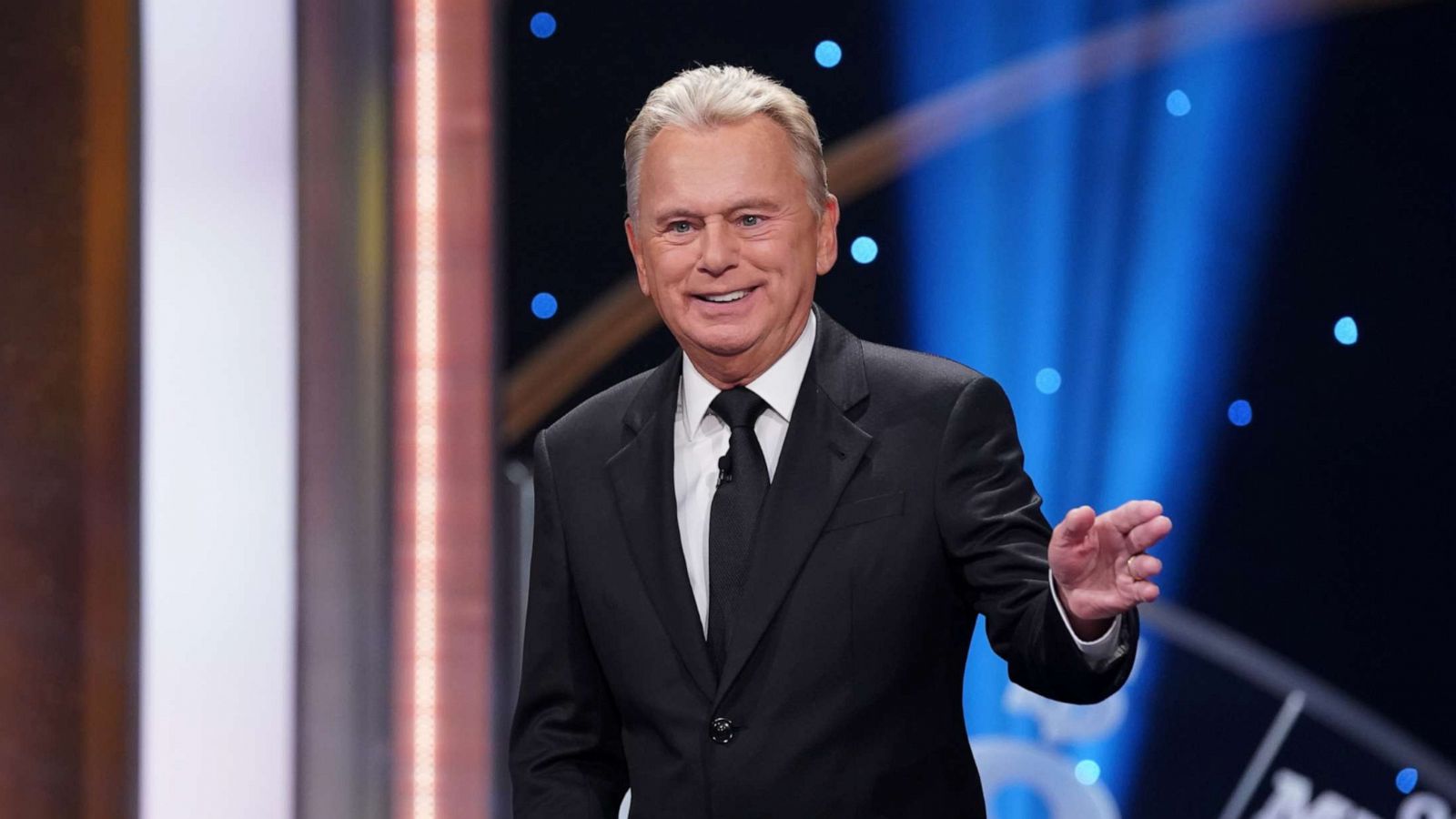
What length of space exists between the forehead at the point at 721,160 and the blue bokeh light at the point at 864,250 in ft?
5.24

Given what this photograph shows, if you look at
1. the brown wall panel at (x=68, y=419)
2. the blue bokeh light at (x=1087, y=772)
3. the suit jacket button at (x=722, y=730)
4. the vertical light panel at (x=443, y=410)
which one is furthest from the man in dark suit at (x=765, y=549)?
the brown wall panel at (x=68, y=419)

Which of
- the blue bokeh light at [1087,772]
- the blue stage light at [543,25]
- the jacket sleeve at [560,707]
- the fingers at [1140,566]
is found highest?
the blue stage light at [543,25]

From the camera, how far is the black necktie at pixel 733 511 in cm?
142

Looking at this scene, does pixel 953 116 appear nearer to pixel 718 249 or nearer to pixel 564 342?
pixel 564 342

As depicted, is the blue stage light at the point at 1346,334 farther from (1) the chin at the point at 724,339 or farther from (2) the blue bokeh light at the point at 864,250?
(1) the chin at the point at 724,339

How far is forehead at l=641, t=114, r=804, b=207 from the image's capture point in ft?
4.78

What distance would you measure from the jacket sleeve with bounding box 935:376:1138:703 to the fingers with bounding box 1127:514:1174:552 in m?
0.12

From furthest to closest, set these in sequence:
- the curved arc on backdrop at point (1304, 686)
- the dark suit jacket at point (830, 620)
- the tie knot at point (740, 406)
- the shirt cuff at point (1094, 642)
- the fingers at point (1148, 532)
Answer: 1. the curved arc on backdrop at point (1304, 686)
2. the tie knot at point (740, 406)
3. the dark suit jacket at point (830, 620)
4. the shirt cuff at point (1094, 642)
5. the fingers at point (1148, 532)

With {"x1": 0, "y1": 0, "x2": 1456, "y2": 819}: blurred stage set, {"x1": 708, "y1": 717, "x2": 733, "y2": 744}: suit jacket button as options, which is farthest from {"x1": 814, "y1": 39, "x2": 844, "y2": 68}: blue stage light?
{"x1": 708, "y1": 717, "x2": 733, "y2": 744}: suit jacket button

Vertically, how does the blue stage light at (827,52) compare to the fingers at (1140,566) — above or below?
above

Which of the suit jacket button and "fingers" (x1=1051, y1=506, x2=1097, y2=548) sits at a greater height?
"fingers" (x1=1051, y1=506, x2=1097, y2=548)

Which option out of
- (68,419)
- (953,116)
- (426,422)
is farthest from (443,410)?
(953,116)

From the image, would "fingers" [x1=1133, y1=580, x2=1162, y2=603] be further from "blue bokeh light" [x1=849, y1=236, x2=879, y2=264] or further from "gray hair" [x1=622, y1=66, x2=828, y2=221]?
"blue bokeh light" [x1=849, y1=236, x2=879, y2=264]

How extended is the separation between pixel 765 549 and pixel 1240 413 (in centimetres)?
187
